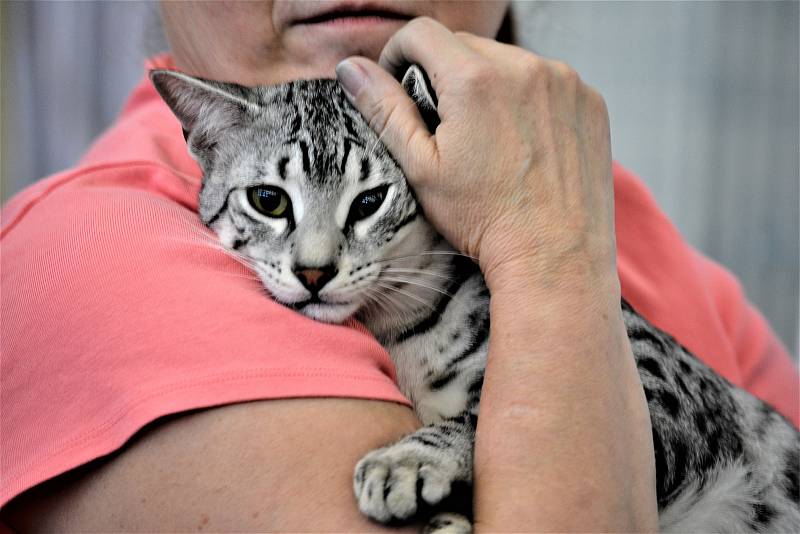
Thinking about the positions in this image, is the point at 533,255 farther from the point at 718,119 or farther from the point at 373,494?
the point at 718,119

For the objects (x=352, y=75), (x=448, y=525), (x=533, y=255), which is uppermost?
(x=352, y=75)

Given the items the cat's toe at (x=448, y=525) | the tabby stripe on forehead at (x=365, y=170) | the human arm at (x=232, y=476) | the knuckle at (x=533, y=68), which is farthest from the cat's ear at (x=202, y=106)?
the cat's toe at (x=448, y=525)

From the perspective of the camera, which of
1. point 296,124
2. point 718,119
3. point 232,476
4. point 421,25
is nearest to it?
point 232,476

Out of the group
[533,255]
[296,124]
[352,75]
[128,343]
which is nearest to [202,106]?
[296,124]

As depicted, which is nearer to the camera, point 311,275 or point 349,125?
point 311,275

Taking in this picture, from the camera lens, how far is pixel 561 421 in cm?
84

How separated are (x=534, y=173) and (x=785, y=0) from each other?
11.0 ft

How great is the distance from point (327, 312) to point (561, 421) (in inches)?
13.5

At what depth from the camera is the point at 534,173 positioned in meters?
0.97

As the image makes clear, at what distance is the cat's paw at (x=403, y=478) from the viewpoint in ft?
2.56

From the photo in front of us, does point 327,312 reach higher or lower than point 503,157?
lower

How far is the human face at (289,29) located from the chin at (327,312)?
17.5 inches

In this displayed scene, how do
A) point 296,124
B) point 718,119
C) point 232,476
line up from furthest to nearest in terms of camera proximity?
point 718,119 < point 296,124 < point 232,476

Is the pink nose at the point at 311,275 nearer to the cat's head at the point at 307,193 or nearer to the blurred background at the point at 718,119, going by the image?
the cat's head at the point at 307,193
